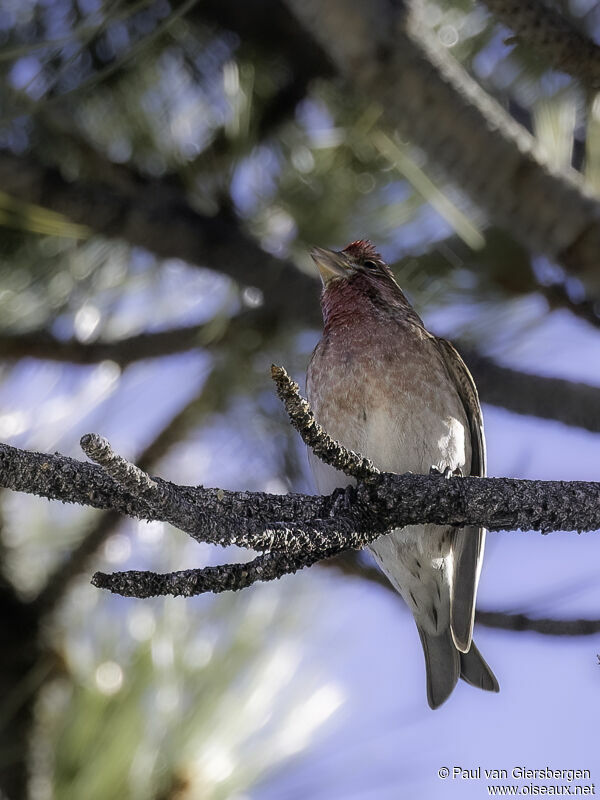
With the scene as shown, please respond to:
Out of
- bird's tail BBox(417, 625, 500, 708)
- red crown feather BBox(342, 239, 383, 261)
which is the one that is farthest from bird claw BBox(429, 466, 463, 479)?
red crown feather BBox(342, 239, 383, 261)

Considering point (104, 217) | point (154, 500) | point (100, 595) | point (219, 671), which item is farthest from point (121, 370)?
point (154, 500)

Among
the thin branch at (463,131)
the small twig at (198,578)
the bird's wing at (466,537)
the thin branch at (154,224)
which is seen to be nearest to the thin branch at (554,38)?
the thin branch at (463,131)

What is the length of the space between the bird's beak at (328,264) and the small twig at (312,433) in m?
2.20

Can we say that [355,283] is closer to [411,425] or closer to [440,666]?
[411,425]

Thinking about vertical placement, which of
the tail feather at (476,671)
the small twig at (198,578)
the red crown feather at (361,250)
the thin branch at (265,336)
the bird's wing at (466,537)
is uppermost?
the small twig at (198,578)

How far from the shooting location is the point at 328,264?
507 centimetres

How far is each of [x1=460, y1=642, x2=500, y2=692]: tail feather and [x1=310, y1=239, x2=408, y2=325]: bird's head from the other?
5.31 feet

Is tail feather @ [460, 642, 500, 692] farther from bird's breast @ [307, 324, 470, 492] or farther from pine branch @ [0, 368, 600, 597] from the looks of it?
pine branch @ [0, 368, 600, 597]

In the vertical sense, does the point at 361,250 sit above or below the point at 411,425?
above

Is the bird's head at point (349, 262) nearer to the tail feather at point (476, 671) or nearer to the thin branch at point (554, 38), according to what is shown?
the thin branch at point (554, 38)

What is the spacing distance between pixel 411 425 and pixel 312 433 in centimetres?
212

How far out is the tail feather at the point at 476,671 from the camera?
4.78 meters

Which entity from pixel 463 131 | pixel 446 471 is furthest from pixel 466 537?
pixel 463 131

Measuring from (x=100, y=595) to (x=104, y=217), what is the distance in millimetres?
1670
